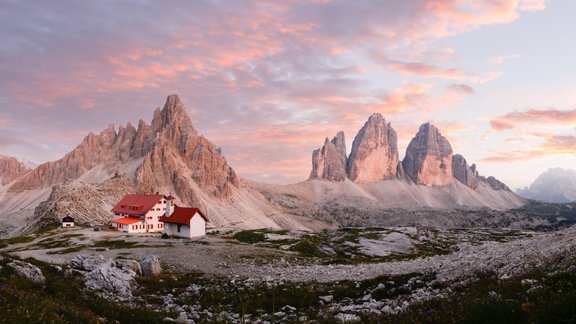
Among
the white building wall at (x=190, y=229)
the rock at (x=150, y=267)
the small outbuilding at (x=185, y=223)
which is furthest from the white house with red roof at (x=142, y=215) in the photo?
the rock at (x=150, y=267)

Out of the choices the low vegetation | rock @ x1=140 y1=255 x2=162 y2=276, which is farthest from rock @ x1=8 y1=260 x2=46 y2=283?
rock @ x1=140 y1=255 x2=162 y2=276

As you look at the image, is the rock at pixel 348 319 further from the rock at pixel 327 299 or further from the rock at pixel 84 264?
the rock at pixel 84 264

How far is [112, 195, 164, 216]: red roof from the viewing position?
4484 inches

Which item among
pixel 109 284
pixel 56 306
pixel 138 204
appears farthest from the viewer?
pixel 138 204

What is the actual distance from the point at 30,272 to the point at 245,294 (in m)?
13.7

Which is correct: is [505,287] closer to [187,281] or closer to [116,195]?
[187,281]

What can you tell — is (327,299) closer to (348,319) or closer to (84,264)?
(348,319)

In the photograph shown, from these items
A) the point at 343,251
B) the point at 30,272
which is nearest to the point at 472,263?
the point at 30,272

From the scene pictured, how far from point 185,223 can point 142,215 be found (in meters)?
30.9

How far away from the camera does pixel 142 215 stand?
369 feet

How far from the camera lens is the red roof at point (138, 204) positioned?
4484 inches

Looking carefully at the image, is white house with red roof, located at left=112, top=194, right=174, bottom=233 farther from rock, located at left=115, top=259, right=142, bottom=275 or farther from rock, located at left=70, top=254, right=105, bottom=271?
rock, located at left=70, top=254, right=105, bottom=271

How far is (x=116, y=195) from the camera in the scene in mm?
187250

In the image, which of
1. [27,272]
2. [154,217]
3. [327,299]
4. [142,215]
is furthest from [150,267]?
[154,217]
